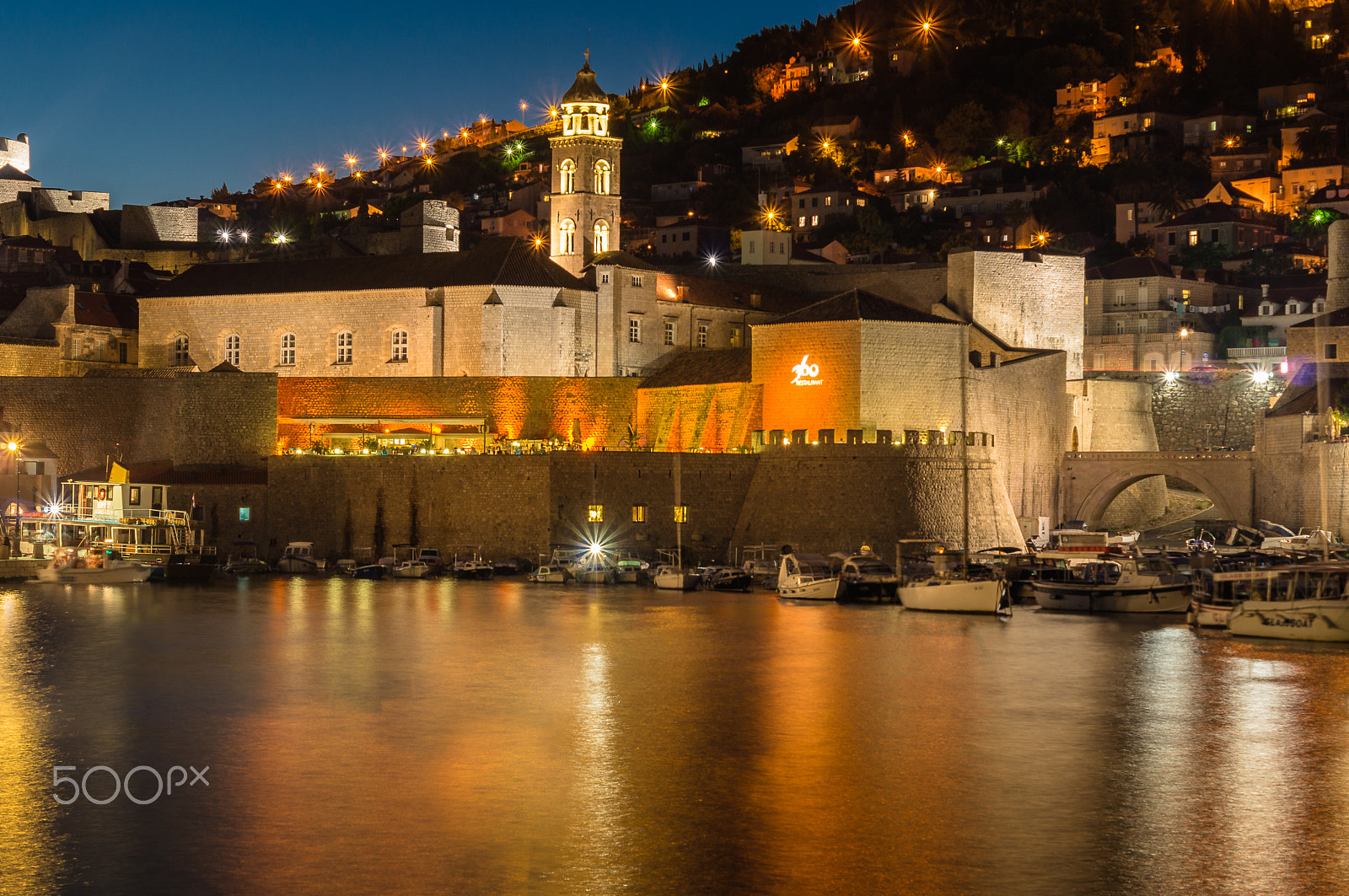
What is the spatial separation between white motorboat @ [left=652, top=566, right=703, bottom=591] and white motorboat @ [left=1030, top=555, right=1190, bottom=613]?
→ 8549 mm

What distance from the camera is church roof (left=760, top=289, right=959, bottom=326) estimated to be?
41281mm

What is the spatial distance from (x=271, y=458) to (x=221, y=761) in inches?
976

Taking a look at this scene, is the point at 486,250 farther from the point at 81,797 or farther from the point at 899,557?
the point at 81,797

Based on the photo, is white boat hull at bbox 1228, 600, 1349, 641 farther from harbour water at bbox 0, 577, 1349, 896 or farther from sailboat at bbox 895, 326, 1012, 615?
sailboat at bbox 895, 326, 1012, 615

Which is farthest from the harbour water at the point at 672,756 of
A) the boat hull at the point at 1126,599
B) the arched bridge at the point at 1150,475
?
the arched bridge at the point at 1150,475

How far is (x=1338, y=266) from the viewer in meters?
48.1

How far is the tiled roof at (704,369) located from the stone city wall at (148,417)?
38.3ft

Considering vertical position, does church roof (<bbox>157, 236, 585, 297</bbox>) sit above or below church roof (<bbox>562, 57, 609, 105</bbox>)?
below

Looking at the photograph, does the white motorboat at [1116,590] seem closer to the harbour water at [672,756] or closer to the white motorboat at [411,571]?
the harbour water at [672,756]

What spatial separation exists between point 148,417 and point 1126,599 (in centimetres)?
2732

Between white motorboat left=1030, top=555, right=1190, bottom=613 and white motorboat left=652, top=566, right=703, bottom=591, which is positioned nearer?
white motorboat left=1030, top=555, right=1190, bottom=613

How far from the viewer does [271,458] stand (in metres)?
42.8

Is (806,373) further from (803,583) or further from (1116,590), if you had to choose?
(1116,590)

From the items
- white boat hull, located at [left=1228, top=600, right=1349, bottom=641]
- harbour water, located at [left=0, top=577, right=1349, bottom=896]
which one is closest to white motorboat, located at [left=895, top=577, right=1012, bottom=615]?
harbour water, located at [left=0, top=577, right=1349, bottom=896]
